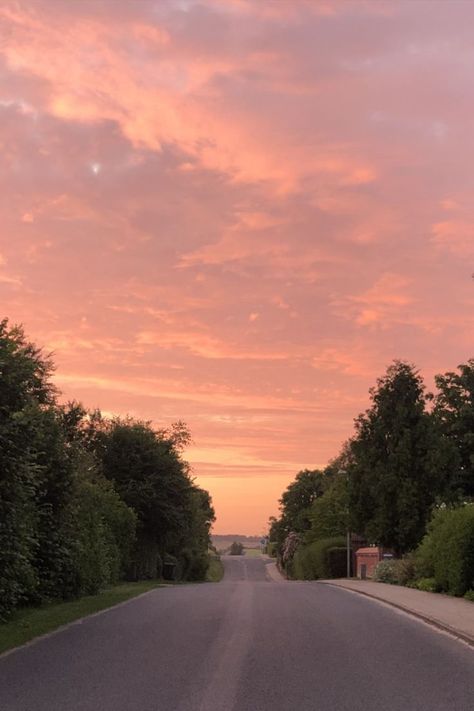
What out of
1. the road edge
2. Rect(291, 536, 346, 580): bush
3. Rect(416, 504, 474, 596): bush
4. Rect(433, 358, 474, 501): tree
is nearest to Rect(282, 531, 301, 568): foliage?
Rect(291, 536, 346, 580): bush

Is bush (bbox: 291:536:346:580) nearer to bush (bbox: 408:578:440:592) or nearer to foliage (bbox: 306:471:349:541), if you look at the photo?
foliage (bbox: 306:471:349:541)

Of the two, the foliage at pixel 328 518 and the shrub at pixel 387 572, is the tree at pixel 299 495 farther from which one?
the shrub at pixel 387 572

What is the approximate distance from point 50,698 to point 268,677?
106 inches

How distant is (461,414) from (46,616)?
134 feet

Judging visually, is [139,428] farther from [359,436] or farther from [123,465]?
[359,436]

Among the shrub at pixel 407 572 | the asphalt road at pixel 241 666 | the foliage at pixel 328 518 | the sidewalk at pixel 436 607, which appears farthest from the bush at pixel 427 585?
the foliage at pixel 328 518

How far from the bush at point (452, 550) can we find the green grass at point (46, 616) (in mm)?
10065

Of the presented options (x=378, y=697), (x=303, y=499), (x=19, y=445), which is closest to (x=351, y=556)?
(x=19, y=445)

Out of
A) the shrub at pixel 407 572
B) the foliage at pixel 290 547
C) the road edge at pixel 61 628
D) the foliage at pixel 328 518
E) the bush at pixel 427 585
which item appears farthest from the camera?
the foliage at pixel 290 547

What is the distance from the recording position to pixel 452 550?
2327 cm

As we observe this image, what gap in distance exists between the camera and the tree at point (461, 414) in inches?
1962

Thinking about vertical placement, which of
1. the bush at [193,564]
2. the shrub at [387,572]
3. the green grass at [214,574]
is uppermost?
the shrub at [387,572]

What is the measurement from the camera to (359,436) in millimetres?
44469

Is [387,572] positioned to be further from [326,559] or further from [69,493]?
[326,559]
